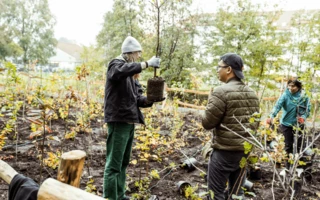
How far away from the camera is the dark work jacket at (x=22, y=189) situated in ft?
4.96

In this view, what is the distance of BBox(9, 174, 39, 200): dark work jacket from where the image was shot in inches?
59.5

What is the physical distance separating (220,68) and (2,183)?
2.82 metres

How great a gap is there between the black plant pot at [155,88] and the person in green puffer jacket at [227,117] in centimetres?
61

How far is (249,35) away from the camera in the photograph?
10266 millimetres

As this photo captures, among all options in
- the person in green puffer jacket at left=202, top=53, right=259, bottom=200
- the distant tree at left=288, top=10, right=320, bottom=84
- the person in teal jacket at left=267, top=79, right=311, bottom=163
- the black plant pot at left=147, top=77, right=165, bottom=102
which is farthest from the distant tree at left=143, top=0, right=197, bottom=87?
the person in green puffer jacket at left=202, top=53, right=259, bottom=200

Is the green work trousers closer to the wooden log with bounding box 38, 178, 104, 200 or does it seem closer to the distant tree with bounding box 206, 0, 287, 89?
the wooden log with bounding box 38, 178, 104, 200

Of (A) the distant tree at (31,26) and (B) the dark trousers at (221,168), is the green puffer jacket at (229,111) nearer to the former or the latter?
(B) the dark trousers at (221,168)

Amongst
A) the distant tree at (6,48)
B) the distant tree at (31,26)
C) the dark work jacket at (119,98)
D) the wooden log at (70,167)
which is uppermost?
the distant tree at (31,26)

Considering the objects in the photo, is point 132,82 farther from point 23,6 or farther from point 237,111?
point 23,6

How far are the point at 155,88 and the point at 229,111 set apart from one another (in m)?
0.81

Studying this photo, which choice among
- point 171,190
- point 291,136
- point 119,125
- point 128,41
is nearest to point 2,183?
point 119,125

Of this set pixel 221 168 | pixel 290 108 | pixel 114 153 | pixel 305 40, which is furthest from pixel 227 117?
pixel 305 40

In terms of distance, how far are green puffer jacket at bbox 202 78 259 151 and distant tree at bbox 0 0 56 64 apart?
2971 centimetres

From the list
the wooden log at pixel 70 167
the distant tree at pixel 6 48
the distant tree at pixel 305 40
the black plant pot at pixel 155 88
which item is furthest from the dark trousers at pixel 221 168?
the distant tree at pixel 6 48
